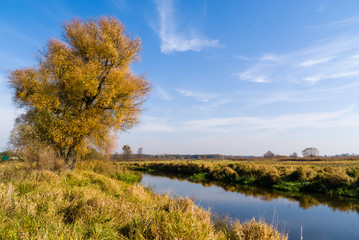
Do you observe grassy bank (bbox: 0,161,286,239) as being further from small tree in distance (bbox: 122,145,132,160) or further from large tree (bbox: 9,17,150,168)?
small tree in distance (bbox: 122,145,132,160)

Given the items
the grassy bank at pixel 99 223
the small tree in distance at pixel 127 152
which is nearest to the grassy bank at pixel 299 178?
the grassy bank at pixel 99 223

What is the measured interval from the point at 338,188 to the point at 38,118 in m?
20.5

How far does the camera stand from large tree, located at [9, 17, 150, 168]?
1291cm

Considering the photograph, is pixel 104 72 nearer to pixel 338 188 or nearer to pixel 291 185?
pixel 291 185

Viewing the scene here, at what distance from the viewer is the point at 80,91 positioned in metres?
13.4

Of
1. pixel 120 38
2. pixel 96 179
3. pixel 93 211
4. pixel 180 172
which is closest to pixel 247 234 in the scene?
pixel 93 211

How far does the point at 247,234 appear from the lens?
4.72m

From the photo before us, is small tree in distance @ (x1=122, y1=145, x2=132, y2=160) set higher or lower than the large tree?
lower

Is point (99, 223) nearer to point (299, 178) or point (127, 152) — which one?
point (299, 178)

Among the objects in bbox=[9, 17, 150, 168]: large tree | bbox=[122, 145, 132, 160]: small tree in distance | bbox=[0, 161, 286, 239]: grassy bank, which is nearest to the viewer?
bbox=[0, 161, 286, 239]: grassy bank

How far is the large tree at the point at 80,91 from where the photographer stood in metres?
12.9

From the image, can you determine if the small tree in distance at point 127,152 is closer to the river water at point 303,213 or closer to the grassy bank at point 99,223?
the river water at point 303,213

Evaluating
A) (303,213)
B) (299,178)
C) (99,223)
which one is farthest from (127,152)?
(99,223)

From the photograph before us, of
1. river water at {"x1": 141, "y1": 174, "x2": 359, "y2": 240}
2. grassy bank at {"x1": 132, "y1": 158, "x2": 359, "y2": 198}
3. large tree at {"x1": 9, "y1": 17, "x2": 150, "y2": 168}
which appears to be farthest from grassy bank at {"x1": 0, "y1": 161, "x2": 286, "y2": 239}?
grassy bank at {"x1": 132, "y1": 158, "x2": 359, "y2": 198}
